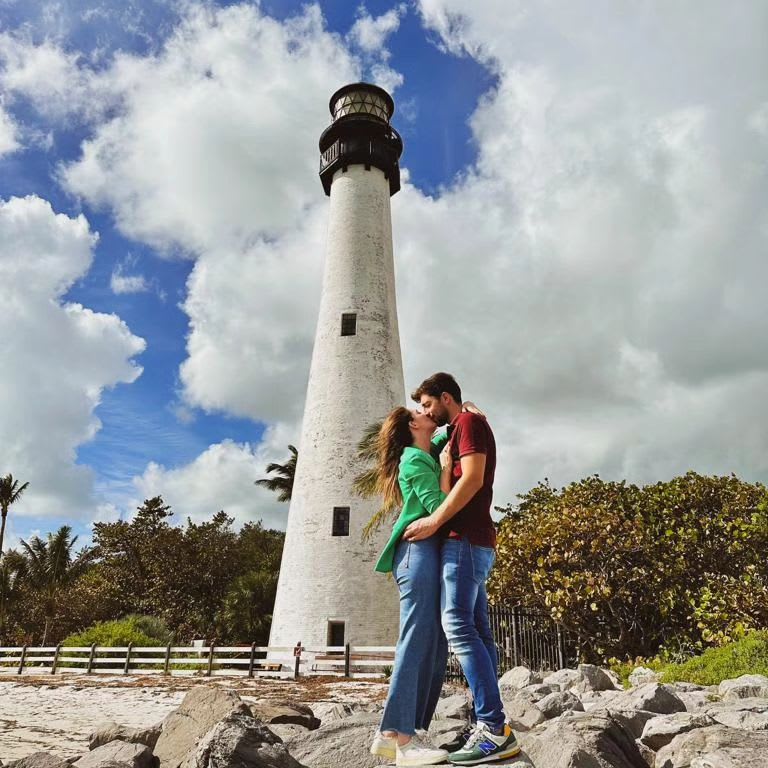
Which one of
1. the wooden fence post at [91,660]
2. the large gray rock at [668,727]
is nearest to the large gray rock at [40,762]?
the large gray rock at [668,727]

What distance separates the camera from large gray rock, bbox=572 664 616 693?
894cm

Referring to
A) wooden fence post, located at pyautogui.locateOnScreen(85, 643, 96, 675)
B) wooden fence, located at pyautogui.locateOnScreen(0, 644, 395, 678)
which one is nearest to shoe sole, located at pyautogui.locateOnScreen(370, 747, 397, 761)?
wooden fence, located at pyautogui.locateOnScreen(0, 644, 395, 678)

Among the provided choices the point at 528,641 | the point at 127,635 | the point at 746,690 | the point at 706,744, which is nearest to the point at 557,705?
the point at 746,690

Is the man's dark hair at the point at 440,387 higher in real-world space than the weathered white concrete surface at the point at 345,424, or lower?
lower

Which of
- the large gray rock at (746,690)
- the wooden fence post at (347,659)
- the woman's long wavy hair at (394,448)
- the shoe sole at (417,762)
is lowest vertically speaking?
the shoe sole at (417,762)

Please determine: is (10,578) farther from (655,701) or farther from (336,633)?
(655,701)

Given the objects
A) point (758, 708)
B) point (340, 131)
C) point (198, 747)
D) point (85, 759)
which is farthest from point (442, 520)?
point (340, 131)

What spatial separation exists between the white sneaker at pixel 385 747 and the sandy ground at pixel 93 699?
3.40 m

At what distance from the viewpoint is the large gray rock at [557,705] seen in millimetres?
6379

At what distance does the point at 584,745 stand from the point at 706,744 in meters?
0.84

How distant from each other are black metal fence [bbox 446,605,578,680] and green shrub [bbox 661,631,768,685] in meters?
4.57

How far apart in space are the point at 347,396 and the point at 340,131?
1011cm

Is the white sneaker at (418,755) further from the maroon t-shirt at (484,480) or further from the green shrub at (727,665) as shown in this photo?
the green shrub at (727,665)

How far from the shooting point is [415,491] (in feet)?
12.6
